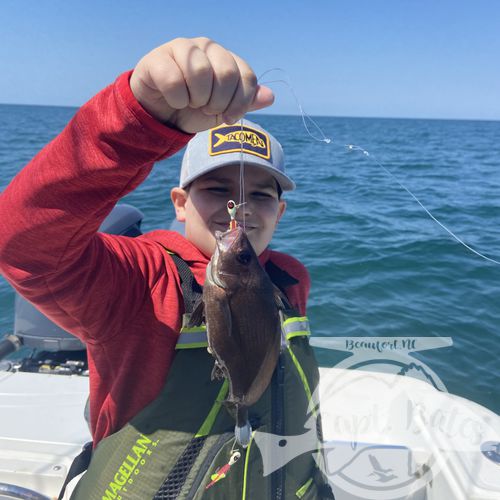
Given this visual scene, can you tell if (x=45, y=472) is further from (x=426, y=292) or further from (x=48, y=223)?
(x=426, y=292)

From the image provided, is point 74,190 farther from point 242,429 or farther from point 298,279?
point 298,279

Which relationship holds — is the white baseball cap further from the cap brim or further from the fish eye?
the fish eye

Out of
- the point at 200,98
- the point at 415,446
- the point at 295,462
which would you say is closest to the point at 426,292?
the point at 415,446

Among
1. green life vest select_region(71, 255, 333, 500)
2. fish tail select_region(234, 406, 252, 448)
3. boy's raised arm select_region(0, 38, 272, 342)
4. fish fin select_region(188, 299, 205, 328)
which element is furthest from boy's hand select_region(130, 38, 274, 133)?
fish tail select_region(234, 406, 252, 448)

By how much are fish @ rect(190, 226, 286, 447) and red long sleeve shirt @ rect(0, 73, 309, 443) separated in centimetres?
28

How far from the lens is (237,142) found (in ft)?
6.39

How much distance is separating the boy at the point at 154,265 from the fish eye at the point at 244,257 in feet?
1.13

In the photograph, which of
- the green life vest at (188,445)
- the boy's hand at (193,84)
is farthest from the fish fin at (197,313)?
the boy's hand at (193,84)

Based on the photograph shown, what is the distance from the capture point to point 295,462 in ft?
6.42

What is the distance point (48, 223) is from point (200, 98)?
0.55m

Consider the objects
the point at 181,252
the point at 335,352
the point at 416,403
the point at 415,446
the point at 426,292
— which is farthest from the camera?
the point at 426,292

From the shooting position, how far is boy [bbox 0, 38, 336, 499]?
116 centimetres

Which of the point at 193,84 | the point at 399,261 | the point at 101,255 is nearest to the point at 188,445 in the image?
the point at 101,255

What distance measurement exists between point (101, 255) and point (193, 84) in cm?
68
